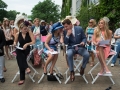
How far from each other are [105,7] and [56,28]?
7.75m

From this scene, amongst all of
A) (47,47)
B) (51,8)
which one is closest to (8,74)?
(47,47)

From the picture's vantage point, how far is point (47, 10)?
66.5 meters

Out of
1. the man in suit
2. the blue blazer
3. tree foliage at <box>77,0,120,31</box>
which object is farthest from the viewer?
tree foliage at <box>77,0,120,31</box>

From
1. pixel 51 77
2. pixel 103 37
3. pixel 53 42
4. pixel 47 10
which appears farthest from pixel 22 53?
pixel 47 10

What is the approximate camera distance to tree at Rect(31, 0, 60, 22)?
6525 cm

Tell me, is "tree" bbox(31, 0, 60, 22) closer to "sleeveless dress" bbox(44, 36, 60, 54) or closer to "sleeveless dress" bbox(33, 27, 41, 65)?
"sleeveless dress" bbox(33, 27, 41, 65)

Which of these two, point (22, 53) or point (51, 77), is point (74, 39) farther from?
point (22, 53)

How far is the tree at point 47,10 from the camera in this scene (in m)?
65.2

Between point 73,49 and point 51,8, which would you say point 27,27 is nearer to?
point 73,49

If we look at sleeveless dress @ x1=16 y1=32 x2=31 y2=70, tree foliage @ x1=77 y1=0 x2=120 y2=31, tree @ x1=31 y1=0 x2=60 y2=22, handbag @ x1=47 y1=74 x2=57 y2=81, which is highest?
tree @ x1=31 y1=0 x2=60 y2=22

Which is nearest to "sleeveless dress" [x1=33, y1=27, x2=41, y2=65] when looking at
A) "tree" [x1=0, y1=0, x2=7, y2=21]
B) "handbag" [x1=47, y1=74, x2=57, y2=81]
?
"handbag" [x1=47, y1=74, x2=57, y2=81]

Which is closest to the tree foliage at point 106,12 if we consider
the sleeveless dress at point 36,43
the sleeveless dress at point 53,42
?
the sleeveless dress at point 36,43

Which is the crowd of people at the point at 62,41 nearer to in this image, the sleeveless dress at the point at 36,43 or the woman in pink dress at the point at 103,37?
the woman in pink dress at the point at 103,37

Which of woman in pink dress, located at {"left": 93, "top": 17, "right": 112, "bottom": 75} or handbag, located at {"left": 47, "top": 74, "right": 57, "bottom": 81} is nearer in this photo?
woman in pink dress, located at {"left": 93, "top": 17, "right": 112, "bottom": 75}
